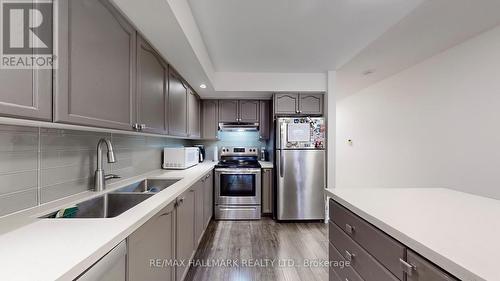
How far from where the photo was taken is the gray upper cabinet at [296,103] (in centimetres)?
338

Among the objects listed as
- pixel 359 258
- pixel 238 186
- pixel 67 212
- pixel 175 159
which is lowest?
pixel 238 186

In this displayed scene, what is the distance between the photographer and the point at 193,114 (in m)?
3.29

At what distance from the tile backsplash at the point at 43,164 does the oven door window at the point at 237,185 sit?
179 centimetres

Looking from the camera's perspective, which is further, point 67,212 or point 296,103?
point 296,103

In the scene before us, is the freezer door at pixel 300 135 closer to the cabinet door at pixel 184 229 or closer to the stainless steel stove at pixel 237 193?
the stainless steel stove at pixel 237 193

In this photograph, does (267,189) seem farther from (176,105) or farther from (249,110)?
(176,105)

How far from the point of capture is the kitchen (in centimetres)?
79

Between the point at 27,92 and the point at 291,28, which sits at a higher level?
the point at 291,28

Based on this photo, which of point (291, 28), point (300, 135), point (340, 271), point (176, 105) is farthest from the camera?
point (300, 135)

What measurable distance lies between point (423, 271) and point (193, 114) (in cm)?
312

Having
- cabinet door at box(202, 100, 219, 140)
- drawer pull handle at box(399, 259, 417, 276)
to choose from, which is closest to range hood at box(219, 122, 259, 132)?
cabinet door at box(202, 100, 219, 140)

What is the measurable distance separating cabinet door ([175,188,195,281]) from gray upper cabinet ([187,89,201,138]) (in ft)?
4.35

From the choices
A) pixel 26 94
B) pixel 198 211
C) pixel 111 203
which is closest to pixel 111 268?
pixel 26 94

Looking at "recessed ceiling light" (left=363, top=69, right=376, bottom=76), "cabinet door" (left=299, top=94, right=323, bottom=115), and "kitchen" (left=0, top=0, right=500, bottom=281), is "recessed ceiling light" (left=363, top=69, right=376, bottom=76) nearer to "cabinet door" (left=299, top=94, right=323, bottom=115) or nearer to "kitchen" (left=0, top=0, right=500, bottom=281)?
"kitchen" (left=0, top=0, right=500, bottom=281)
